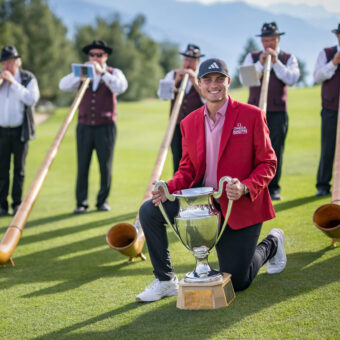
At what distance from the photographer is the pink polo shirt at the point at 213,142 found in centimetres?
393

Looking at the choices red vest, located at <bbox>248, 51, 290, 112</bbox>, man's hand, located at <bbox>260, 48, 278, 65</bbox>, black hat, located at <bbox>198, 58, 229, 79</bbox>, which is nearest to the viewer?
black hat, located at <bbox>198, 58, 229, 79</bbox>

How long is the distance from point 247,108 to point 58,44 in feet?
174

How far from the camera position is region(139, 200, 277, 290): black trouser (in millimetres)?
3844

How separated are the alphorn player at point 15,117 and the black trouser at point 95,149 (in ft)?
2.35

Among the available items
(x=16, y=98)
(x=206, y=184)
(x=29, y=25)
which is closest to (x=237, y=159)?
(x=206, y=184)

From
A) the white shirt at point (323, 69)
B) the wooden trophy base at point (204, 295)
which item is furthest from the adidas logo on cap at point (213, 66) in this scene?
the white shirt at point (323, 69)

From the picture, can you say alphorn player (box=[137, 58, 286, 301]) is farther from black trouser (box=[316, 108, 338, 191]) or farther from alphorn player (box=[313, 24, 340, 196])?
black trouser (box=[316, 108, 338, 191])

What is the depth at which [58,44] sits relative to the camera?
5438 cm

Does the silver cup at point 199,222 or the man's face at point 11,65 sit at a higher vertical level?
the man's face at point 11,65

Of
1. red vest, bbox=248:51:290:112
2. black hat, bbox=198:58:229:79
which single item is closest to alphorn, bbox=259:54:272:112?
red vest, bbox=248:51:290:112

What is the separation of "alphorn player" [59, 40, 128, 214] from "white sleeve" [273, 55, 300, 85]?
6.52 ft

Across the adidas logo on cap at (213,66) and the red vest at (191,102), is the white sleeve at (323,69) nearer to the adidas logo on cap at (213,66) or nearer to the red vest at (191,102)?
the red vest at (191,102)

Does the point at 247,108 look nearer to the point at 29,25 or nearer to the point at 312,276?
the point at 312,276

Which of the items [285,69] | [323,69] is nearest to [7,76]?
[285,69]
